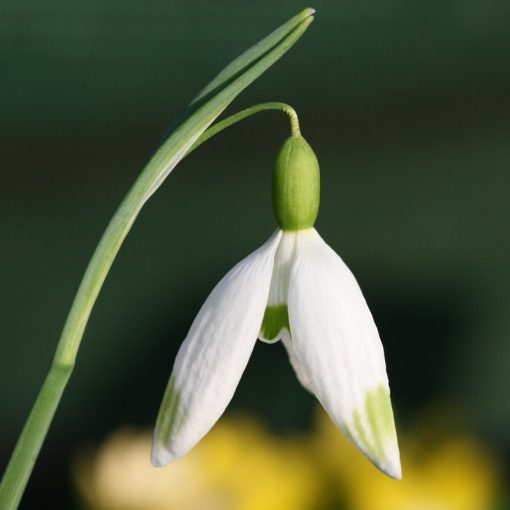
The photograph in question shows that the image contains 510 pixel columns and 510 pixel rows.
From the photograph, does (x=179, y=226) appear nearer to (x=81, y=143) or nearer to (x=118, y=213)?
(x=81, y=143)

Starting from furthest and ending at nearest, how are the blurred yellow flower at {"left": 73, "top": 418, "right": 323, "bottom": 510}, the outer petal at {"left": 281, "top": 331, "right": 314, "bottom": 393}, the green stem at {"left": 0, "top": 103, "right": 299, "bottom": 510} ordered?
1. the blurred yellow flower at {"left": 73, "top": 418, "right": 323, "bottom": 510}
2. the outer petal at {"left": 281, "top": 331, "right": 314, "bottom": 393}
3. the green stem at {"left": 0, "top": 103, "right": 299, "bottom": 510}

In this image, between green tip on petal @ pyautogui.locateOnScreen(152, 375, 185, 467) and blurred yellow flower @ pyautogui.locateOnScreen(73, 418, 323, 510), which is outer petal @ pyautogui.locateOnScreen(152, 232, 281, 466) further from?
blurred yellow flower @ pyautogui.locateOnScreen(73, 418, 323, 510)

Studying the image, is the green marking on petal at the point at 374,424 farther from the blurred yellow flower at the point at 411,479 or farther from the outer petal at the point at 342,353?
the blurred yellow flower at the point at 411,479

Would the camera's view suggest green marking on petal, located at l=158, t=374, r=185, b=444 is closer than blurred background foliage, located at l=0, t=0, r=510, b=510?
Yes

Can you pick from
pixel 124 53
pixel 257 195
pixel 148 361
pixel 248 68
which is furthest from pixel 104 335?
pixel 248 68

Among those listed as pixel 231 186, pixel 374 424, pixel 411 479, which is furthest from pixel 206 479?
pixel 231 186

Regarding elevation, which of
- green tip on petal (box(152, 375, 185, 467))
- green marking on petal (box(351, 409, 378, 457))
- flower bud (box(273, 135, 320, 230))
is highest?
flower bud (box(273, 135, 320, 230))

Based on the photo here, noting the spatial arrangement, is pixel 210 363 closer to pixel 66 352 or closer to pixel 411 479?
pixel 66 352

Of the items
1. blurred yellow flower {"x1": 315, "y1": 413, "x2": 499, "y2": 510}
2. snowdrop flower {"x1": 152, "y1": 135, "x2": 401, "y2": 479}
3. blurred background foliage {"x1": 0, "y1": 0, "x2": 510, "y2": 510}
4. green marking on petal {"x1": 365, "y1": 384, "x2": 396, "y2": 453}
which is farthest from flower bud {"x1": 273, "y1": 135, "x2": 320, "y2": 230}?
blurred background foliage {"x1": 0, "y1": 0, "x2": 510, "y2": 510}

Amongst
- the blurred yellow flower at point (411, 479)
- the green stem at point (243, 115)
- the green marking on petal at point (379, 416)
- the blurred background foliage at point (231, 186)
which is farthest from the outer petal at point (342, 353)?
the blurred background foliage at point (231, 186)
